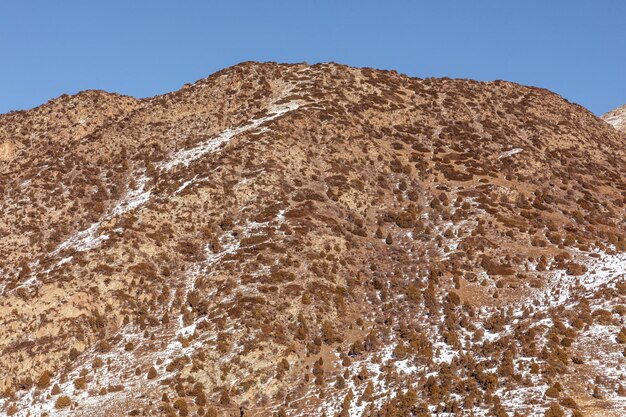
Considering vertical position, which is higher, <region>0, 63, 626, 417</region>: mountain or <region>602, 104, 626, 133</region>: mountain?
<region>602, 104, 626, 133</region>: mountain

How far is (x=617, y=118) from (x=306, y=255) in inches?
4464

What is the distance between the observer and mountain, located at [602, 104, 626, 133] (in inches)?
5172

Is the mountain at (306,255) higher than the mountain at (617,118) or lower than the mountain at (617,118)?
lower

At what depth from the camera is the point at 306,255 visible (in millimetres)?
52062

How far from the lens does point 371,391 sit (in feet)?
128

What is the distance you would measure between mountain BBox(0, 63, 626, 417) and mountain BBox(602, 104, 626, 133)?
167 ft

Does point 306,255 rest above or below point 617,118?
below

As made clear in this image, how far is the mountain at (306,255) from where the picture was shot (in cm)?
3975

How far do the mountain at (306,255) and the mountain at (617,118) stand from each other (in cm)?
5079

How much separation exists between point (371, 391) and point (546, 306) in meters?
16.7

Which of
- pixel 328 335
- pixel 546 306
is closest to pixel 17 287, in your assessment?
pixel 328 335

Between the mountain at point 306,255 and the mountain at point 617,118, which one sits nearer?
the mountain at point 306,255

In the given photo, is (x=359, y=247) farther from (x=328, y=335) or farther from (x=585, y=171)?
(x=585, y=171)

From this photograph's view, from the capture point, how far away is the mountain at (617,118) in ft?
431
